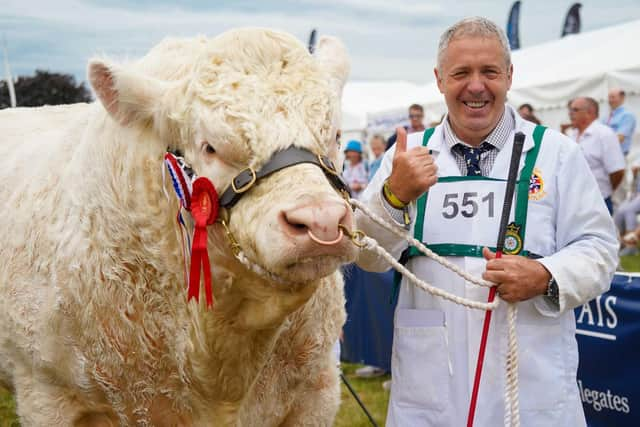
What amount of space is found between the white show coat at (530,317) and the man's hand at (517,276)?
2.0 inches

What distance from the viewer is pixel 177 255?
104 inches

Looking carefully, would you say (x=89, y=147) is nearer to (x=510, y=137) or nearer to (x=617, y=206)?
(x=510, y=137)

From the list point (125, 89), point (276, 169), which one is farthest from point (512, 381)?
point (125, 89)

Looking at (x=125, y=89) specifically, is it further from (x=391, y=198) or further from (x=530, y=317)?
(x=530, y=317)

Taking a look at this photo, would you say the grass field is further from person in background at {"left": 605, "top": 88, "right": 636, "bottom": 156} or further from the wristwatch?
person in background at {"left": 605, "top": 88, "right": 636, "bottom": 156}

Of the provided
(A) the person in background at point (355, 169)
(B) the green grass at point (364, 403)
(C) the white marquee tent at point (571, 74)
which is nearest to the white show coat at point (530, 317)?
(B) the green grass at point (364, 403)

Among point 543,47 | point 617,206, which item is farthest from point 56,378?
point 543,47

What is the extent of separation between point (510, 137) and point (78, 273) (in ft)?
5.84

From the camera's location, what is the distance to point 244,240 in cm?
218

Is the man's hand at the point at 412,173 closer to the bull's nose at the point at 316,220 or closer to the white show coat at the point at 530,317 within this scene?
the white show coat at the point at 530,317

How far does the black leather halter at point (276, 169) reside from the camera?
213cm

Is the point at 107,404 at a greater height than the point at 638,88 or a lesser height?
lesser

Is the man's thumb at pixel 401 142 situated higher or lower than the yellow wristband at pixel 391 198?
higher

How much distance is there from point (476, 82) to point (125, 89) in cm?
130
